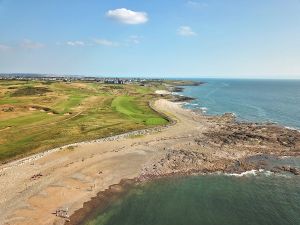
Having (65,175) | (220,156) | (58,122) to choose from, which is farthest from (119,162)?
(58,122)

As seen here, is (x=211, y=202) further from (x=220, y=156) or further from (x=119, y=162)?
(x=119, y=162)

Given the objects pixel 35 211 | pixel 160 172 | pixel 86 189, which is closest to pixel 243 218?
pixel 160 172

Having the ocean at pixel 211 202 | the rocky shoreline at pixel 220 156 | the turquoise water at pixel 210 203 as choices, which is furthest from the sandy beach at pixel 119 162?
the turquoise water at pixel 210 203

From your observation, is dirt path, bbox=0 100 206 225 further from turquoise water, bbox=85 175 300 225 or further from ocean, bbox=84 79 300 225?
turquoise water, bbox=85 175 300 225

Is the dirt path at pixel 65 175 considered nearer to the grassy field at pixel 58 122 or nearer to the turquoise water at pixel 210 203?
the turquoise water at pixel 210 203

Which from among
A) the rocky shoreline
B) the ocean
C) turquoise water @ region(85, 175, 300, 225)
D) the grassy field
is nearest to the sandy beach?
the rocky shoreline

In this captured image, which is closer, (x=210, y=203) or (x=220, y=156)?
(x=210, y=203)
